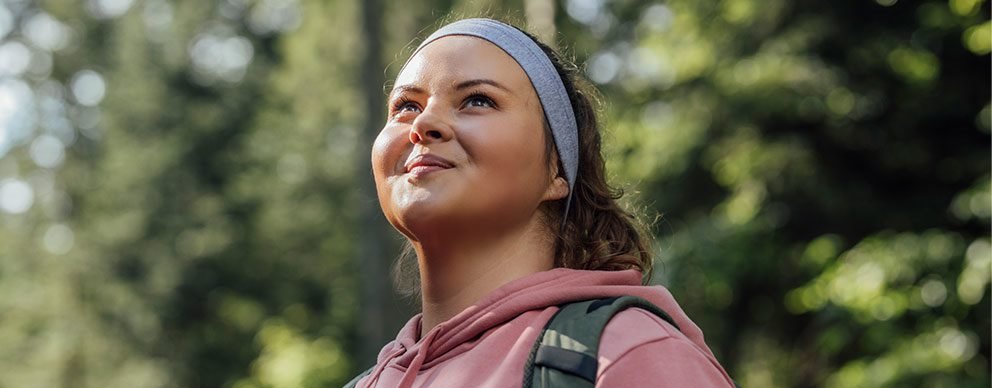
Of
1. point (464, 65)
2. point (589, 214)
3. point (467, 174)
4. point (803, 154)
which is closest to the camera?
point (467, 174)

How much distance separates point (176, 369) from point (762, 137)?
60.5ft

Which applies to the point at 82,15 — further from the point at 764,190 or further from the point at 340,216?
the point at 764,190

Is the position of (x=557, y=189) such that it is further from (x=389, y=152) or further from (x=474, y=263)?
(x=389, y=152)

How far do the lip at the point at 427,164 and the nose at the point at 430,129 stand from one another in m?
0.03

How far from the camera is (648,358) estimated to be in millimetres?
1983

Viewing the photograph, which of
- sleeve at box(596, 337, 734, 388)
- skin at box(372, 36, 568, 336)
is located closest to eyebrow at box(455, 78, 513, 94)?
skin at box(372, 36, 568, 336)

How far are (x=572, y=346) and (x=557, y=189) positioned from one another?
0.54 m

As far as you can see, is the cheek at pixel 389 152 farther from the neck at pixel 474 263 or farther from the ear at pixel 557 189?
the ear at pixel 557 189

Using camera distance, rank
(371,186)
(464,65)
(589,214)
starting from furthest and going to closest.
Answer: (371,186) < (589,214) < (464,65)

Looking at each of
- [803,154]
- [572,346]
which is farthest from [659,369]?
[803,154]

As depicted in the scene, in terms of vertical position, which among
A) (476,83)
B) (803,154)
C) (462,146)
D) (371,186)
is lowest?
(462,146)

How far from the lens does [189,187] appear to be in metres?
27.2

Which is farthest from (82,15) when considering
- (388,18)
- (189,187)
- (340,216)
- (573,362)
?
(573,362)

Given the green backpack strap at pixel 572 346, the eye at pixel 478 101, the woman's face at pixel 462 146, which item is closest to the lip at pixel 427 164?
the woman's face at pixel 462 146
